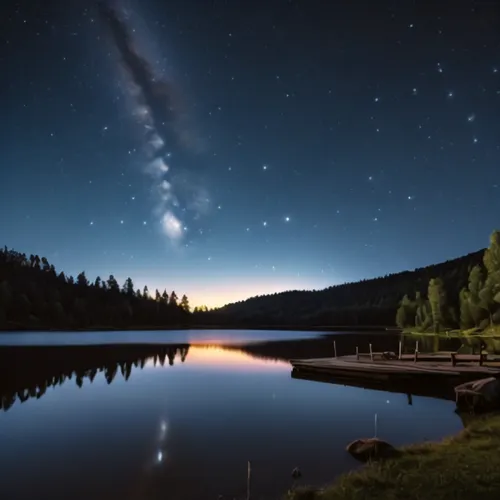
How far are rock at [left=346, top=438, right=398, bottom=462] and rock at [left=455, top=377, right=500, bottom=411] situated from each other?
35.2 feet

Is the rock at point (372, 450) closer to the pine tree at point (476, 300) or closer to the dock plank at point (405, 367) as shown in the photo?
the dock plank at point (405, 367)

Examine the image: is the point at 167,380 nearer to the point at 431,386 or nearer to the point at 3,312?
the point at 431,386

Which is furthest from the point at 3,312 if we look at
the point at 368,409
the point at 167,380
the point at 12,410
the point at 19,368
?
the point at 368,409

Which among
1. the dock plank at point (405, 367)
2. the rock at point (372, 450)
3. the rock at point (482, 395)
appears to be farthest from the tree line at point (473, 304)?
the rock at point (372, 450)

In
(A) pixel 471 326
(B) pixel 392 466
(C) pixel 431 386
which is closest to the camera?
(B) pixel 392 466

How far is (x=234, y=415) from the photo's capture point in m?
26.9

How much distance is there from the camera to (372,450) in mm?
15922

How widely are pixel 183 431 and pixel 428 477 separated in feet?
44.5

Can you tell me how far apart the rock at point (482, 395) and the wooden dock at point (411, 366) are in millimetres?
9582

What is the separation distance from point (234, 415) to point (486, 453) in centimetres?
1543

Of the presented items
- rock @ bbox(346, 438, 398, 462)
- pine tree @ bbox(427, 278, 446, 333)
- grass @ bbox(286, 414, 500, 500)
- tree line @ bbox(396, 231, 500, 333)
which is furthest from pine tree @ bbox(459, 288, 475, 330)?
grass @ bbox(286, 414, 500, 500)

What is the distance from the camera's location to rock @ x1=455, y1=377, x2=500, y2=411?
78.7ft

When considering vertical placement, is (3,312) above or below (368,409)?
above

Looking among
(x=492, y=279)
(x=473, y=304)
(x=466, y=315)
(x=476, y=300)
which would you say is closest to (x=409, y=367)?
(x=492, y=279)
